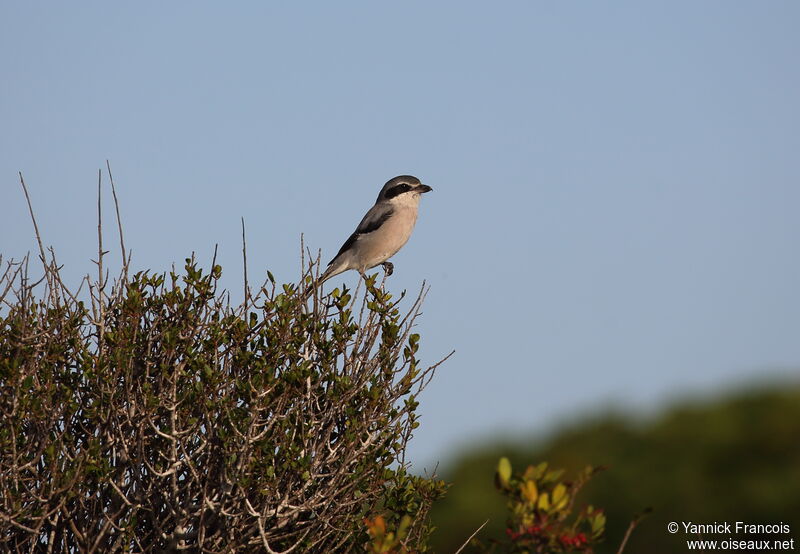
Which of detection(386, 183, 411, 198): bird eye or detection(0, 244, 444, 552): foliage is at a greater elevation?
detection(386, 183, 411, 198): bird eye

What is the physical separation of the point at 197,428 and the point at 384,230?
5.07 metres

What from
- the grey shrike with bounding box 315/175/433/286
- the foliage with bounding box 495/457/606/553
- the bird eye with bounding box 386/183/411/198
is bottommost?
the foliage with bounding box 495/457/606/553

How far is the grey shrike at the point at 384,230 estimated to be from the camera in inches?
457

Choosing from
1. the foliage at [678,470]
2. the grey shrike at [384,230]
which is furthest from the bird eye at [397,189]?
the foliage at [678,470]

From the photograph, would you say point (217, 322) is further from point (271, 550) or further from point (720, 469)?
point (720, 469)

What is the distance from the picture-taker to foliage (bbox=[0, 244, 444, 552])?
269 inches

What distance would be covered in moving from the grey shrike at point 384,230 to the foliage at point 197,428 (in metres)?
4.02

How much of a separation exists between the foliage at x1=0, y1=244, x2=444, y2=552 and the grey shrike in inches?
158

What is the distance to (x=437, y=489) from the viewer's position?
7.42 meters

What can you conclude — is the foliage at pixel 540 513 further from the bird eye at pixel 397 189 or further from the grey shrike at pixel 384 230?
the bird eye at pixel 397 189

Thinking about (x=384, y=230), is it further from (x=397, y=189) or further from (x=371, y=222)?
(x=397, y=189)

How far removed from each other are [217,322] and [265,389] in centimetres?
86

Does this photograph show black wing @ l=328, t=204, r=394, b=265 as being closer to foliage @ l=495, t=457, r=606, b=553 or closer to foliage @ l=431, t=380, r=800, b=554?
foliage @ l=495, t=457, r=606, b=553

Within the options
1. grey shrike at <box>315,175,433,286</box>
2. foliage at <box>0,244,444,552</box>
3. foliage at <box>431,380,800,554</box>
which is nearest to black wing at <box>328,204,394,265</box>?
grey shrike at <box>315,175,433,286</box>
